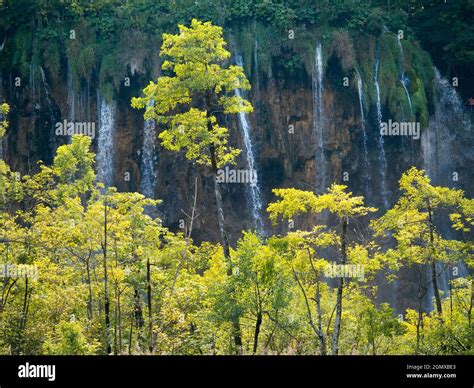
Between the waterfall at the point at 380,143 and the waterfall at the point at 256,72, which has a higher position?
the waterfall at the point at 256,72

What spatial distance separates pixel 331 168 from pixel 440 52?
9.28 m

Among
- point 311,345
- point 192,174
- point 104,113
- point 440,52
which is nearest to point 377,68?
point 440,52

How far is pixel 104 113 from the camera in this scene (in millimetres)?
43094

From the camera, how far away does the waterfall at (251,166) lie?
1672 inches

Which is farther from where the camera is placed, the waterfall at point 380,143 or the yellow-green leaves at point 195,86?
the waterfall at point 380,143

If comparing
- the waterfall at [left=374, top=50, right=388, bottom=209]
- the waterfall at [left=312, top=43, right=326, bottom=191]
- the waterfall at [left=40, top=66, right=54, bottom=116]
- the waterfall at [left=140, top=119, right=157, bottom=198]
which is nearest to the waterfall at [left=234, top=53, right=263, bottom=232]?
the waterfall at [left=312, top=43, right=326, bottom=191]

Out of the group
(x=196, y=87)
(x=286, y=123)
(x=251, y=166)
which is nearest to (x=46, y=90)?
(x=251, y=166)

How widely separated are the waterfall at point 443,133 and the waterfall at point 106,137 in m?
15.5

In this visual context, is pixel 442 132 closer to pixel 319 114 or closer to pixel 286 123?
pixel 319 114

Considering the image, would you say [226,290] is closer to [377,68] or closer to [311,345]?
[311,345]

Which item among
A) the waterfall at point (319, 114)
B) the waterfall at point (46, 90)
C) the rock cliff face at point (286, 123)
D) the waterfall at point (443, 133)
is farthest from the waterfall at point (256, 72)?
the waterfall at point (46, 90)

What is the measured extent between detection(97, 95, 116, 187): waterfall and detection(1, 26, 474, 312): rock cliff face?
6 centimetres

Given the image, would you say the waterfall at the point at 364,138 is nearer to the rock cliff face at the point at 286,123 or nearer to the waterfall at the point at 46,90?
the rock cliff face at the point at 286,123
